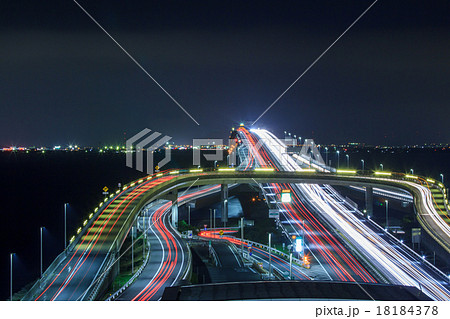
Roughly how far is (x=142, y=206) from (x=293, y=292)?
33.3 m

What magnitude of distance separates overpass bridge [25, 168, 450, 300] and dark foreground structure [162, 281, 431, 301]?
1315 cm

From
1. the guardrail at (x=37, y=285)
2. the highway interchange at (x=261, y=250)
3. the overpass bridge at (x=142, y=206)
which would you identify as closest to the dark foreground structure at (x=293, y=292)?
the highway interchange at (x=261, y=250)

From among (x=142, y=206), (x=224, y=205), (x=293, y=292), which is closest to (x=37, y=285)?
(x=293, y=292)

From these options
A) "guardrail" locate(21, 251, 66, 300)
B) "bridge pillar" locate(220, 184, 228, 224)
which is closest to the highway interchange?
"guardrail" locate(21, 251, 66, 300)

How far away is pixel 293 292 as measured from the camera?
1217cm

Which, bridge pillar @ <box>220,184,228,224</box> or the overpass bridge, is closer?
the overpass bridge

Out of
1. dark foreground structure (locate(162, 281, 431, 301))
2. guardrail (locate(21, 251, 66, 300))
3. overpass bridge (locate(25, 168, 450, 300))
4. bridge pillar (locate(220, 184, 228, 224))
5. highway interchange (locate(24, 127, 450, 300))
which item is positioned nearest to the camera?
dark foreground structure (locate(162, 281, 431, 301))

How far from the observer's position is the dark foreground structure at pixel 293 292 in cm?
1181

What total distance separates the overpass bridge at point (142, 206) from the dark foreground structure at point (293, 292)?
13.2 metres

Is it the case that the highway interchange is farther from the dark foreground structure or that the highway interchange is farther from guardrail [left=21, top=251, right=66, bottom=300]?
the dark foreground structure

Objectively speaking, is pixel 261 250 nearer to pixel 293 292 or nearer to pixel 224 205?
pixel 224 205

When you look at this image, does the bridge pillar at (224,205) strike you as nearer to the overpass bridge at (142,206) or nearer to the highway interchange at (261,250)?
the overpass bridge at (142,206)

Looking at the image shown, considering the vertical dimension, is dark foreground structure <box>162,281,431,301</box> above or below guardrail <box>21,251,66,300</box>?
above

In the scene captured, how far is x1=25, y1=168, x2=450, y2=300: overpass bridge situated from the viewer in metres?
25.8
